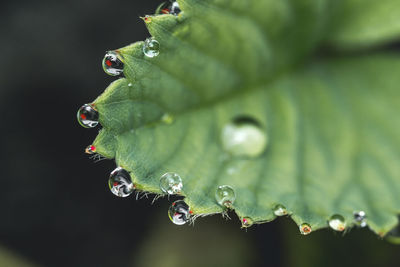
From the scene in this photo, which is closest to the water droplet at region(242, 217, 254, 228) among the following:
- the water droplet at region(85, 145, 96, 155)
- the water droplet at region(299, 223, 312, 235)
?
the water droplet at region(299, 223, 312, 235)

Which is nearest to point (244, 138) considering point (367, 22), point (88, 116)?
point (88, 116)

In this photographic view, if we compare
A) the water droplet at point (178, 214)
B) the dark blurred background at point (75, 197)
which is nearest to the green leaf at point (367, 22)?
the dark blurred background at point (75, 197)

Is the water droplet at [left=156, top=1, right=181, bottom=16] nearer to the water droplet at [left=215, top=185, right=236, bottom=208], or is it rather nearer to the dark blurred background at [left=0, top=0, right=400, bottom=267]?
the water droplet at [left=215, top=185, right=236, bottom=208]

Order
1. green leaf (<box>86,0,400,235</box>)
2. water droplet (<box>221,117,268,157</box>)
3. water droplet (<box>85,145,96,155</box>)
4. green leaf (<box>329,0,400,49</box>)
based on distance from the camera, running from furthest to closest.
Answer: green leaf (<box>329,0,400,49</box>) → water droplet (<box>221,117,268,157</box>) → green leaf (<box>86,0,400,235</box>) → water droplet (<box>85,145,96,155</box>)

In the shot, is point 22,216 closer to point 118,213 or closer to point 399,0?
point 118,213

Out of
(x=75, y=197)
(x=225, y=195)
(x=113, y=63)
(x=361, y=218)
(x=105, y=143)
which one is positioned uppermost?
(x=113, y=63)

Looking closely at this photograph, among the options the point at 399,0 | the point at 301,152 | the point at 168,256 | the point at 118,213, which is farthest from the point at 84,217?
the point at 399,0

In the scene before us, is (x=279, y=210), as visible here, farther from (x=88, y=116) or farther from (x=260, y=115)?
(x=88, y=116)
